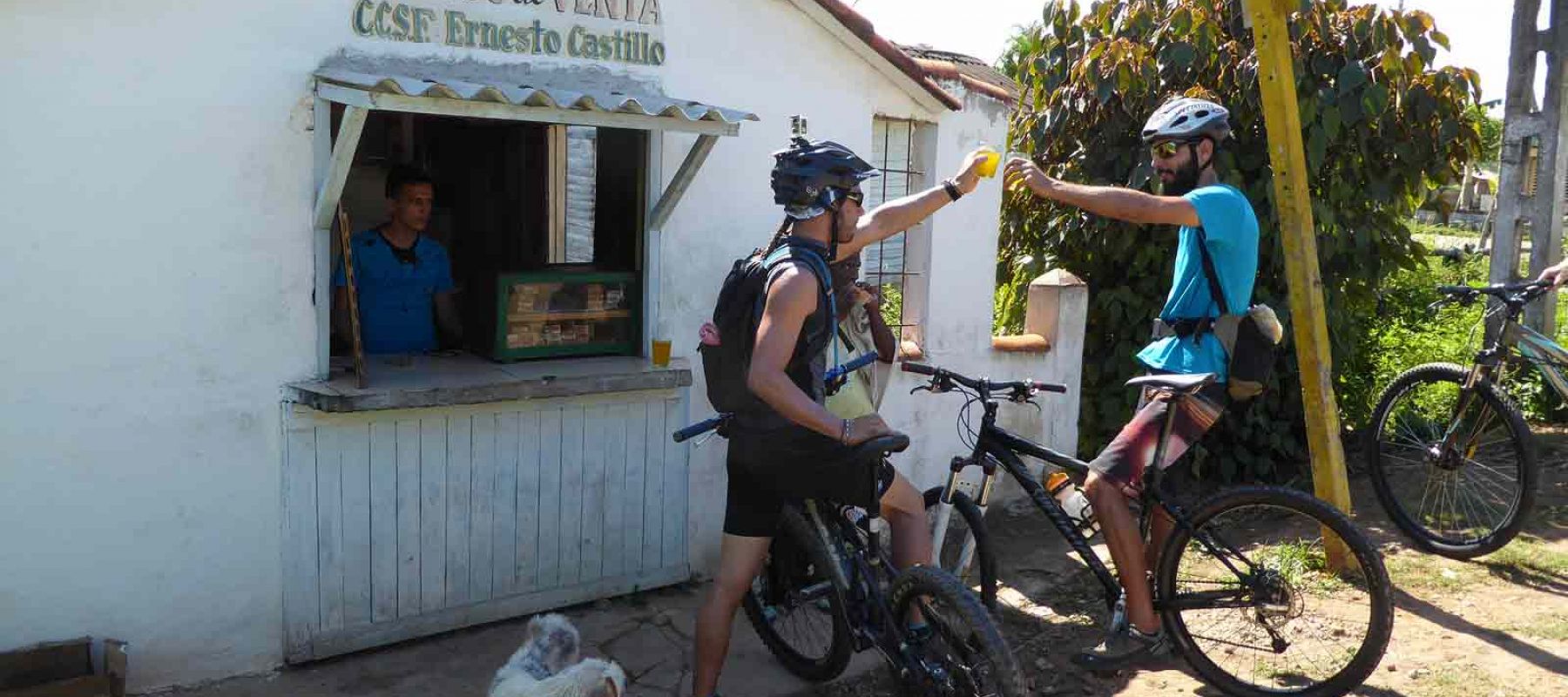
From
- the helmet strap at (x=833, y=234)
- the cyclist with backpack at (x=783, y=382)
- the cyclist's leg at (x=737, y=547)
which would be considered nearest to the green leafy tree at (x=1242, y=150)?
the cyclist with backpack at (x=783, y=382)

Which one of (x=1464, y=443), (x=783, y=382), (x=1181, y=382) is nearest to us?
(x=783, y=382)

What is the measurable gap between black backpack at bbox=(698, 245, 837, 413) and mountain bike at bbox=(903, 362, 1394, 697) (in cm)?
Answer: 84

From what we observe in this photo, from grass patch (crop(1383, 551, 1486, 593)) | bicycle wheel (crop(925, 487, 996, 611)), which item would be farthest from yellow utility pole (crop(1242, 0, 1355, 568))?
bicycle wheel (crop(925, 487, 996, 611))

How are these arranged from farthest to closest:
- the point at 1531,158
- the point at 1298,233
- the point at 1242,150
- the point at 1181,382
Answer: the point at 1531,158 < the point at 1242,150 < the point at 1298,233 < the point at 1181,382

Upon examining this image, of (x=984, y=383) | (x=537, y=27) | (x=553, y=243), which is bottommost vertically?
(x=984, y=383)

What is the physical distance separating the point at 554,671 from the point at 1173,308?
245cm

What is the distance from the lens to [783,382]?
3369 mm

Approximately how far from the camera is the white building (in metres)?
3.91

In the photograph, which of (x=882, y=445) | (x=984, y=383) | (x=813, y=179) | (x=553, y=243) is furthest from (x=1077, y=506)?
(x=553, y=243)

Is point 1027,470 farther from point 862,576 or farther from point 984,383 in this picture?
point 862,576

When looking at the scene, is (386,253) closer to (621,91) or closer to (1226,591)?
(621,91)

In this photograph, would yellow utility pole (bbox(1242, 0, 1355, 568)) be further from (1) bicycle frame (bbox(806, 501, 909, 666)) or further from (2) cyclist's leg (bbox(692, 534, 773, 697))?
(2) cyclist's leg (bbox(692, 534, 773, 697))

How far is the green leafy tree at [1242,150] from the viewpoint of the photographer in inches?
266

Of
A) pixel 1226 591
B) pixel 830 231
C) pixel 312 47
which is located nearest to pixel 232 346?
pixel 312 47
